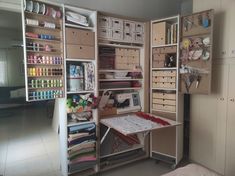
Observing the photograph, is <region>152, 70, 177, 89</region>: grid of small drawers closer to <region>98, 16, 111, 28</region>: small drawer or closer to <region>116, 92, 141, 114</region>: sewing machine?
<region>116, 92, 141, 114</region>: sewing machine

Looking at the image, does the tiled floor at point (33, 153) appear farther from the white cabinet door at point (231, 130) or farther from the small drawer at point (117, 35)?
the small drawer at point (117, 35)

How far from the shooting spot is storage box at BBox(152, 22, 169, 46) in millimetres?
2633

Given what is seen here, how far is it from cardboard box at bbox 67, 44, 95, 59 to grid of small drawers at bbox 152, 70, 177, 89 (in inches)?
39.8

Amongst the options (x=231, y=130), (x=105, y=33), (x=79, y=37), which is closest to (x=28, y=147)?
(x=79, y=37)

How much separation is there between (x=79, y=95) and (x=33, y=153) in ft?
5.15

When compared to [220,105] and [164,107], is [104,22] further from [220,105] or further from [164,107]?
[220,105]

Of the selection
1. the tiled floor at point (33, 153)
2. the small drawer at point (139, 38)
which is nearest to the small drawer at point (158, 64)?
the small drawer at point (139, 38)

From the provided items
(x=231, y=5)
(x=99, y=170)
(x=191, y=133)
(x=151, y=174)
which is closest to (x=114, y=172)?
(x=99, y=170)

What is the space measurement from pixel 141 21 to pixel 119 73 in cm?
86

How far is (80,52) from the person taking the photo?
7.41ft

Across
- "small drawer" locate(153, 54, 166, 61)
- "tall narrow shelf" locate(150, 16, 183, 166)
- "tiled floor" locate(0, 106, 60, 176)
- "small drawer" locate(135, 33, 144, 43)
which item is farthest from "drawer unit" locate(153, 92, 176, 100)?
"tiled floor" locate(0, 106, 60, 176)

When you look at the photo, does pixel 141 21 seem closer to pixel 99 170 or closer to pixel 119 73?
pixel 119 73

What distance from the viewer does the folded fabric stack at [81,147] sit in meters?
2.27

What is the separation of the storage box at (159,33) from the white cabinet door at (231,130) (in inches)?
37.1
